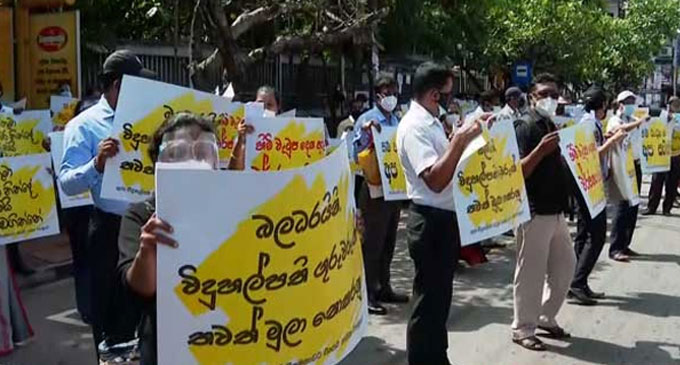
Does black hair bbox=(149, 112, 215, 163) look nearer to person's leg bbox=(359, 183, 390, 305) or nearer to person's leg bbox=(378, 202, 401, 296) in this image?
person's leg bbox=(359, 183, 390, 305)

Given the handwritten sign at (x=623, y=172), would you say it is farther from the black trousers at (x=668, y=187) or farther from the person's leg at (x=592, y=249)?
the black trousers at (x=668, y=187)

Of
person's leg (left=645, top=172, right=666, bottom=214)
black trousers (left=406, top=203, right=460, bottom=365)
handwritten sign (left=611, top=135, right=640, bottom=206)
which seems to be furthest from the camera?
person's leg (left=645, top=172, right=666, bottom=214)

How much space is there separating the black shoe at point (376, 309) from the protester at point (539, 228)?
4.03ft

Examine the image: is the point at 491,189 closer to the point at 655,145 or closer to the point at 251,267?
the point at 251,267

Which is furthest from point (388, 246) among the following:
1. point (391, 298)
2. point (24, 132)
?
point (24, 132)

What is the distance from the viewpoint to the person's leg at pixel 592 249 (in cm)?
707

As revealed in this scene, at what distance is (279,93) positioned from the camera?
651 inches

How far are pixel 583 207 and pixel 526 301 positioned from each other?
1.84 m

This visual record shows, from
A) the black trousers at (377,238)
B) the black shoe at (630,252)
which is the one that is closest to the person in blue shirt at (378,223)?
the black trousers at (377,238)

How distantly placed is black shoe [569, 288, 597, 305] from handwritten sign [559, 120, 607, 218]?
985mm

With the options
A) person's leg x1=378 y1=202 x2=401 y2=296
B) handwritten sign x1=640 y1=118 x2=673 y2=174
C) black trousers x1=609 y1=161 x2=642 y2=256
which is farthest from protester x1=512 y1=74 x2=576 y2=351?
handwritten sign x1=640 y1=118 x2=673 y2=174

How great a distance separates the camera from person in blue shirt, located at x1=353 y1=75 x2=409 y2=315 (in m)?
6.86

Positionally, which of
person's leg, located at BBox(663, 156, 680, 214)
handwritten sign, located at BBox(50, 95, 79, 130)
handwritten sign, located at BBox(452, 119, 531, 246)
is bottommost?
person's leg, located at BBox(663, 156, 680, 214)

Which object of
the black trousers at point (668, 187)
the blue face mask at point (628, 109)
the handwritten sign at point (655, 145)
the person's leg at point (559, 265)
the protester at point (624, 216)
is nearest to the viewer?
the person's leg at point (559, 265)
